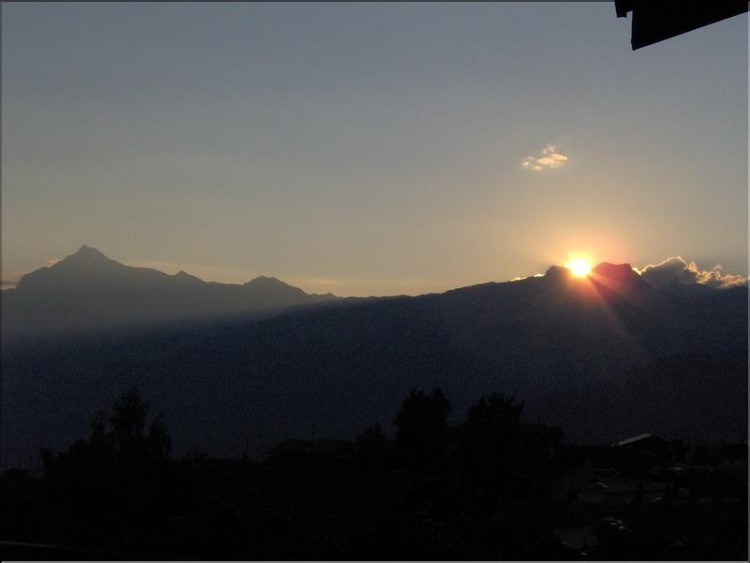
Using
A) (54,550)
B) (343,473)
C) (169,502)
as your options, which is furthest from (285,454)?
(54,550)

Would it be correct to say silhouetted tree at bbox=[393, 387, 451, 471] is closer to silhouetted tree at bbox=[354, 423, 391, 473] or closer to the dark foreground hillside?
silhouetted tree at bbox=[354, 423, 391, 473]

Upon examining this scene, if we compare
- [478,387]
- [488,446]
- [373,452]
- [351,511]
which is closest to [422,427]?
[373,452]

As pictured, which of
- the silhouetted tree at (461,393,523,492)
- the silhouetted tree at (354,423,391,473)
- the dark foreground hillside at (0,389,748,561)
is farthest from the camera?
the silhouetted tree at (354,423,391,473)

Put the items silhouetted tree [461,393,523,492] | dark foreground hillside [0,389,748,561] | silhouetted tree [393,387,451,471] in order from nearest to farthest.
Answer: dark foreground hillside [0,389,748,561]
silhouetted tree [461,393,523,492]
silhouetted tree [393,387,451,471]

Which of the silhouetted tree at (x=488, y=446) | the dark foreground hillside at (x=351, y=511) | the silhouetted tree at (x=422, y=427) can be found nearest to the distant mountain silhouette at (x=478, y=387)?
the silhouetted tree at (x=422, y=427)

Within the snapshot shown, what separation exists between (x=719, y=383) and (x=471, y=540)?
12939 cm

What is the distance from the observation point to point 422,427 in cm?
5194

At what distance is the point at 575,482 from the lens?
166 feet

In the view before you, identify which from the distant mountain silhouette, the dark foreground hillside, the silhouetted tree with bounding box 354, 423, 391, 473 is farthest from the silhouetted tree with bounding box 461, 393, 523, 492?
the distant mountain silhouette

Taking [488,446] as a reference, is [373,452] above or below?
below

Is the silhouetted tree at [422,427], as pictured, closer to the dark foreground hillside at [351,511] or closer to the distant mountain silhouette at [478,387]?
the dark foreground hillside at [351,511]

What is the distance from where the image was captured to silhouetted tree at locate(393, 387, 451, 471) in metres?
50.1

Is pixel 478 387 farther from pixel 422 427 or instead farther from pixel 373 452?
pixel 373 452

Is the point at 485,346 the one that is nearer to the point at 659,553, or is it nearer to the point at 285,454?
the point at 285,454
